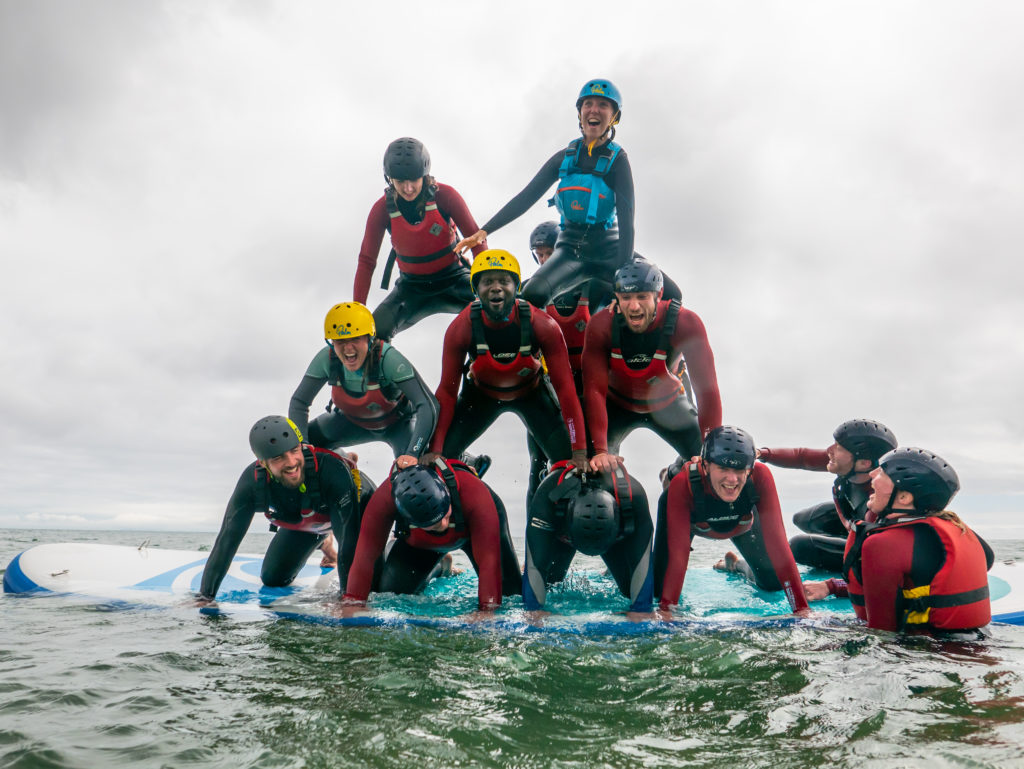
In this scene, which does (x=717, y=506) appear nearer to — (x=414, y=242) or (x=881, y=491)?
(x=881, y=491)

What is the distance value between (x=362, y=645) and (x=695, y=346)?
14.5 ft

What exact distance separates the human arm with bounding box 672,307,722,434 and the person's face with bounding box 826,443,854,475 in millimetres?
1663

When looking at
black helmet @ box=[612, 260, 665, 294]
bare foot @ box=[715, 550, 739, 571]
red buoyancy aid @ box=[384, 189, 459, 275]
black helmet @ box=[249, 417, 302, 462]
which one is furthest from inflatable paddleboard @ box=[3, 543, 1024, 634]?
red buoyancy aid @ box=[384, 189, 459, 275]

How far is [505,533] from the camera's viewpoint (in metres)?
7.84

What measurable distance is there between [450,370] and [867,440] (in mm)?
4737

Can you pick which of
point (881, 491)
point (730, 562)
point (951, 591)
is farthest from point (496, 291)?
point (730, 562)

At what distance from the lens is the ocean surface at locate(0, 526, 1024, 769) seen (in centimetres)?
339

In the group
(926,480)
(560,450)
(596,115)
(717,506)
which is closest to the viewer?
(926,480)

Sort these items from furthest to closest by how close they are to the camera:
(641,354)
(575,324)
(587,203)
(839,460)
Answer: (575,324)
(587,203)
(839,460)
(641,354)

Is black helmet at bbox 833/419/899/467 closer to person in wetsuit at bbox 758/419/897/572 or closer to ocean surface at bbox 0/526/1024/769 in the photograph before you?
person in wetsuit at bbox 758/419/897/572

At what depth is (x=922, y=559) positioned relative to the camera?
550cm

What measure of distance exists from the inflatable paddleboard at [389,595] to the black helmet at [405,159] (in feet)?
16.3

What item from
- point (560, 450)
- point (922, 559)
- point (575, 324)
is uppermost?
point (575, 324)

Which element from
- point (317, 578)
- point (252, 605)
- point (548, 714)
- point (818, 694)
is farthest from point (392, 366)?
point (818, 694)
